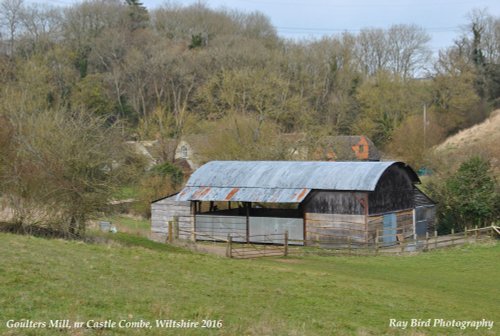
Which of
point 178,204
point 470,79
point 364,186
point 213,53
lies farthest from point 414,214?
point 213,53

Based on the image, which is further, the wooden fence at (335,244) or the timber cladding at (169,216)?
the timber cladding at (169,216)

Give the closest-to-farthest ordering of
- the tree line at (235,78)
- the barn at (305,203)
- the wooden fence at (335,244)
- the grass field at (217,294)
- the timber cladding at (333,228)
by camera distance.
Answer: the grass field at (217,294) < the wooden fence at (335,244) < the timber cladding at (333,228) < the barn at (305,203) < the tree line at (235,78)

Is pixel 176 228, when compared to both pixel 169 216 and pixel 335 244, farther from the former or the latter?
pixel 335 244

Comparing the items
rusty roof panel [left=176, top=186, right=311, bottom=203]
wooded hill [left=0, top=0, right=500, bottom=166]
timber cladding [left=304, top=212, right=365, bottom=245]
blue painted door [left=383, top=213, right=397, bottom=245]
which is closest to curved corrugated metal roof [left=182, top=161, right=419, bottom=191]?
rusty roof panel [left=176, top=186, right=311, bottom=203]

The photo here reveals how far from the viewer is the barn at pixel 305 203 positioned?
1425 inches

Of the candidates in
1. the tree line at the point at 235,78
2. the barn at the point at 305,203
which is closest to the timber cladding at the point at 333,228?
the barn at the point at 305,203

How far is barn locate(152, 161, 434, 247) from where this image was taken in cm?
3619

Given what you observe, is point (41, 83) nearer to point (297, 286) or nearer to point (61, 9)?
point (61, 9)

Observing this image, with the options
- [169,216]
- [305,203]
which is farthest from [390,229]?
[169,216]

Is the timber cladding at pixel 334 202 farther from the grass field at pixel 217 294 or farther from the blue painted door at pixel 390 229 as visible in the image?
the grass field at pixel 217 294

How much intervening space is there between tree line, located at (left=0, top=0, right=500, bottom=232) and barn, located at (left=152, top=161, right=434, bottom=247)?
41.0ft

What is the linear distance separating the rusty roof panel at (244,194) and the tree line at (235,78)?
13840mm

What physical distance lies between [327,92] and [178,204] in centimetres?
4372

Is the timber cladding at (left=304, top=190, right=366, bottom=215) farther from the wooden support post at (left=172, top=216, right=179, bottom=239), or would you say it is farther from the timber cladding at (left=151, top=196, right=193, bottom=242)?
the wooden support post at (left=172, top=216, right=179, bottom=239)
